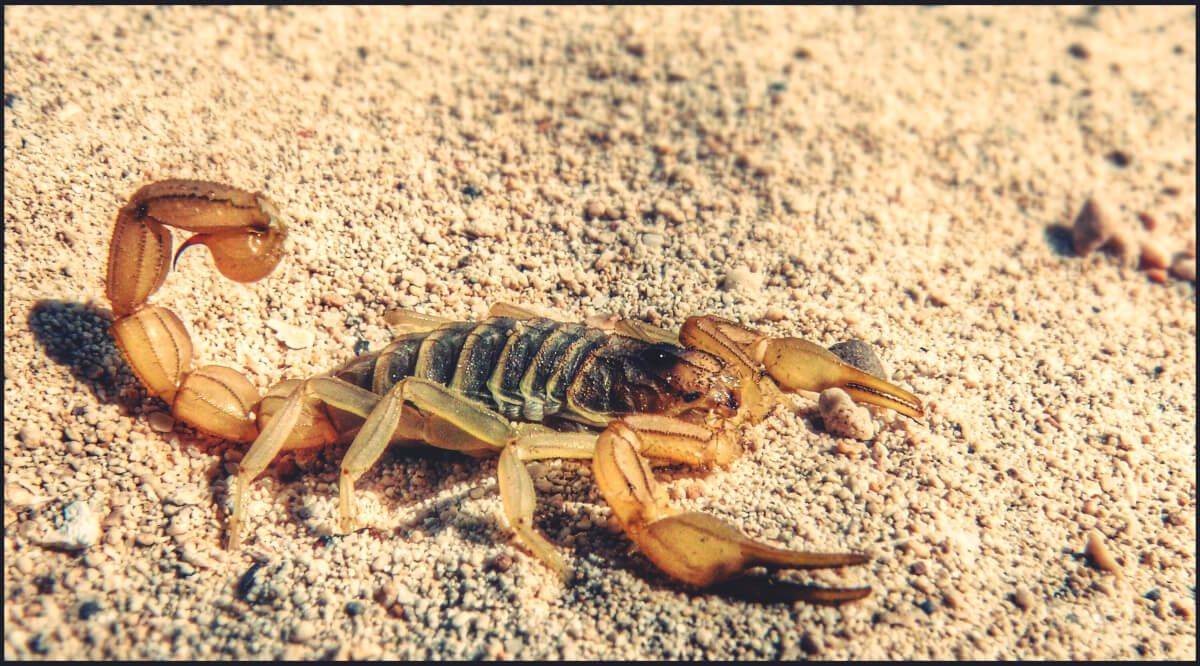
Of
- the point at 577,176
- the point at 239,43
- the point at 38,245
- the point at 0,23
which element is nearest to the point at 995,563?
the point at 577,176

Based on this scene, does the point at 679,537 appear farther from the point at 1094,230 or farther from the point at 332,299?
the point at 1094,230

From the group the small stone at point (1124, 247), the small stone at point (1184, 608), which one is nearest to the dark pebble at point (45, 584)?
the small stone at point (1184, 608)

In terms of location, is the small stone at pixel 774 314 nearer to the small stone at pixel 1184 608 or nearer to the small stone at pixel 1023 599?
the small stone at pixel 1023 599

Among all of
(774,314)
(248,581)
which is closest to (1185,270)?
(774,314)

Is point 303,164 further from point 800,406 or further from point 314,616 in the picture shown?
point 800,406

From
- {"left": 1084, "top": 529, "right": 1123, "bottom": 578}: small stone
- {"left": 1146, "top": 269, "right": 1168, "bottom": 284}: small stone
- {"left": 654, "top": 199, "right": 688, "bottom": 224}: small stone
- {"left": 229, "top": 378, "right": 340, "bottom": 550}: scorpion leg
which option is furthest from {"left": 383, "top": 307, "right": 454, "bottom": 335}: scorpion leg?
{"left": 1146, "top": 269, "right": 1168, "bottom": 284}: small stone

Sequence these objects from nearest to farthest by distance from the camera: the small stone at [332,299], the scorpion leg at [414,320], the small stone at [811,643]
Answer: the small stone at [811,643]
the scorpion leg at [414,320]
the small stone at [332,299]
